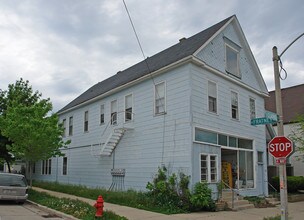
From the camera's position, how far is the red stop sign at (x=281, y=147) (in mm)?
9344

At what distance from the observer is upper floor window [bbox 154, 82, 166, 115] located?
17.4 m

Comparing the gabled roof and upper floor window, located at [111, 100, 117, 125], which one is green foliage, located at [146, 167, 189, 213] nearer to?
upper floor window, located at [111, 100, 117, 125]

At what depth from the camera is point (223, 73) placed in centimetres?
1811

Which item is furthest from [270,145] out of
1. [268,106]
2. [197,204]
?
[268,106]

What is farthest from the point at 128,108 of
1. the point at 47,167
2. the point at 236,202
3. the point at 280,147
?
the point at 47,167

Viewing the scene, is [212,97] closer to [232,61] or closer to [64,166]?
[232,61]

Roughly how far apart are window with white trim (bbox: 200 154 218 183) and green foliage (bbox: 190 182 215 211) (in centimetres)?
107

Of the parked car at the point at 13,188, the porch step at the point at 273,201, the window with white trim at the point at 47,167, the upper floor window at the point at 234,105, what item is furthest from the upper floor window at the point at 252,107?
the window with white trim at the point at 47,167

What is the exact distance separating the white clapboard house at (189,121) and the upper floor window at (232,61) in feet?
0.19

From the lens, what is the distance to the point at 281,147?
948 cm

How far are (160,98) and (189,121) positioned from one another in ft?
8.50

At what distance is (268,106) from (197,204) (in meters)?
25.3

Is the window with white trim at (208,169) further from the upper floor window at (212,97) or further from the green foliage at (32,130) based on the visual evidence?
the green foliage at (32,130)

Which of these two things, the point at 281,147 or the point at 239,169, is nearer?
the point at 281,147
